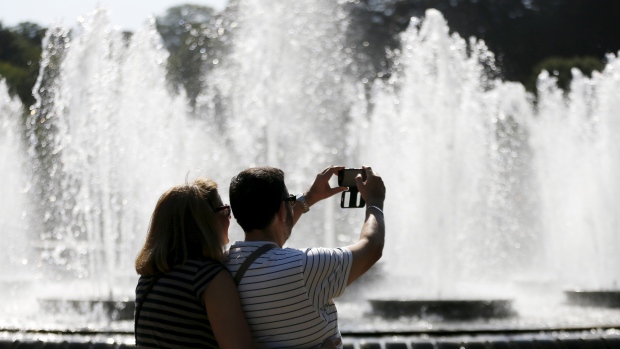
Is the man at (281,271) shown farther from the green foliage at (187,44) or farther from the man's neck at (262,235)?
the green foliage at (187,44)

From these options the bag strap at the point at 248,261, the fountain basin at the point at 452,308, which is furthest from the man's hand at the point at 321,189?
the fountain basin at the point at 452,308

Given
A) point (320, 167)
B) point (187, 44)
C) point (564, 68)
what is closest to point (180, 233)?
point (320, 167)

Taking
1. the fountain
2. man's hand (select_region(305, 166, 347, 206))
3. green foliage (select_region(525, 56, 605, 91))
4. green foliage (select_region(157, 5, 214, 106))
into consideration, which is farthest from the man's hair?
green foliage (select_region(525, 56, 605, 91))

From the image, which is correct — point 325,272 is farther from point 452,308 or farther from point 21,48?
point 21,48

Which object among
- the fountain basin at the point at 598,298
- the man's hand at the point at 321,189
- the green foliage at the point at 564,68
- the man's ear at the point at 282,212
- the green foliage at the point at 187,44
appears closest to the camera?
the man's ear at the point at 282,212

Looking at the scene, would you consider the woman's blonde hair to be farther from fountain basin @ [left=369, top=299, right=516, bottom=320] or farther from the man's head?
fountain basin @ [left=369, top=299, right=516, bottom=320]

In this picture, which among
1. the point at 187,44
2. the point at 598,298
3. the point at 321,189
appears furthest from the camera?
the point at 187,44

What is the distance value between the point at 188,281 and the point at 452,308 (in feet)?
14.5

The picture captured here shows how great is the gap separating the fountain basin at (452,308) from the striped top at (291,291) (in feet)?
13.9

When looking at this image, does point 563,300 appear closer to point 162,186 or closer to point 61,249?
point 162,186

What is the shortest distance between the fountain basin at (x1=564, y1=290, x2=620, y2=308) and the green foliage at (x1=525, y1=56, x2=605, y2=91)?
2534cm

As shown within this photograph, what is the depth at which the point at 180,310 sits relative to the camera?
91.9 inches

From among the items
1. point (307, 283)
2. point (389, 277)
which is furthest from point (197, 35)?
point (307, 283)

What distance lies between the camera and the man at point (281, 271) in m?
2.31
